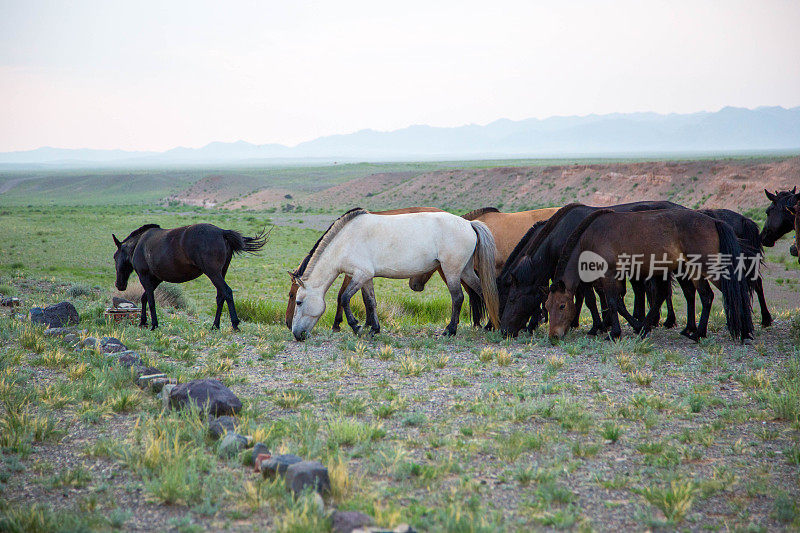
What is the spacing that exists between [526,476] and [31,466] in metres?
3.97

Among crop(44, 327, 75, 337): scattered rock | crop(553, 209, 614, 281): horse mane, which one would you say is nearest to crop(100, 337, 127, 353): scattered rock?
crop(44, 327, 75, 337): scattered rock

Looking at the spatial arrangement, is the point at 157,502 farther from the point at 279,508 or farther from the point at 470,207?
the point at 470,207

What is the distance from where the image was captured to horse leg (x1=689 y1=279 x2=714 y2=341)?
8.76 m

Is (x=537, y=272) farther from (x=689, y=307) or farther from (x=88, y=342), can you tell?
(x=88, y=342)

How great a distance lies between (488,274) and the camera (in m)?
10.1

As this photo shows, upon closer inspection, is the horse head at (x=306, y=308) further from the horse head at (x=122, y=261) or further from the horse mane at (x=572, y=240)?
the horse head at (x=122, y=261)

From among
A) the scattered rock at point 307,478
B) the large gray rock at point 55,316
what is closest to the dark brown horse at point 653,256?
the scattered rock at point 307,478

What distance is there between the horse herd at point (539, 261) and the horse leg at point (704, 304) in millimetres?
16

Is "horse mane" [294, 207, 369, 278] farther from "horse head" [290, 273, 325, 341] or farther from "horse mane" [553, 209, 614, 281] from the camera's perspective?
"horse mane" [553, 209, 614, 281]

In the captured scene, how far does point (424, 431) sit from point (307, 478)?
5.42 feet

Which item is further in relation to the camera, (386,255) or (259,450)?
(386,255)

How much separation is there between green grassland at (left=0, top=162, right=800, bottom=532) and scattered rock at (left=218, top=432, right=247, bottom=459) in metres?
0.08

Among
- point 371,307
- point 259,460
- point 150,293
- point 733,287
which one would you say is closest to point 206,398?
point 259,460

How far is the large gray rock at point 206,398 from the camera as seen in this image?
6.16 metres
